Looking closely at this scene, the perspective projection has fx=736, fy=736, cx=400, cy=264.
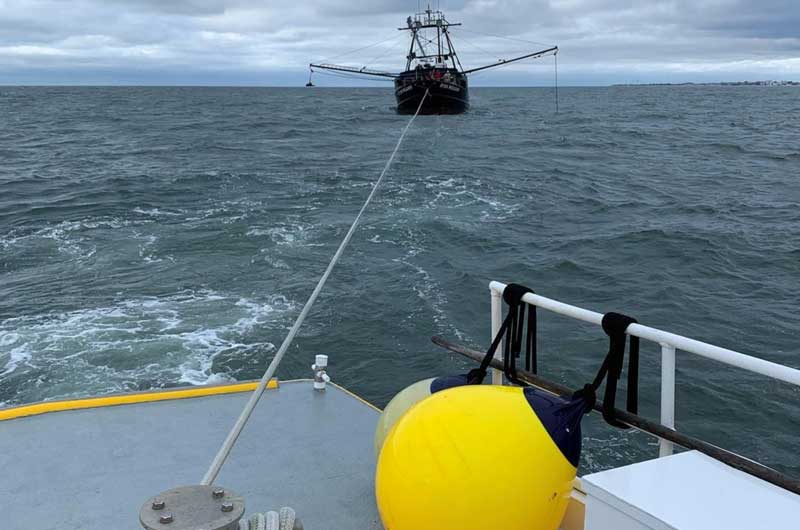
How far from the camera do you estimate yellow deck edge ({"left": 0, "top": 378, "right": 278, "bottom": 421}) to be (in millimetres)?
3959

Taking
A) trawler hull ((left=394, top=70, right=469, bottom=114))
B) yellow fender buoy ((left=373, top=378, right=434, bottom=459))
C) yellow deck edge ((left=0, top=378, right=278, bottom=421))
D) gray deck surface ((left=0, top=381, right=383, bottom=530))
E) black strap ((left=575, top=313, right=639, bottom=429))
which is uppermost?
trawler hull ((left=394, top=70, right=469, bottom=114))

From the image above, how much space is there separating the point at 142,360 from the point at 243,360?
102 cm

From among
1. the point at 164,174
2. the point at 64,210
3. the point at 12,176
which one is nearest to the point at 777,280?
the point at 64,210

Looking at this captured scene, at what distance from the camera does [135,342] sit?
8.03 metres

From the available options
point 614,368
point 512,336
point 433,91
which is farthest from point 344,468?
point 433,91

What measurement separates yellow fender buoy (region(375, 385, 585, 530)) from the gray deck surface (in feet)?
2.24

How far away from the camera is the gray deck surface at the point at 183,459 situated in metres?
3.07

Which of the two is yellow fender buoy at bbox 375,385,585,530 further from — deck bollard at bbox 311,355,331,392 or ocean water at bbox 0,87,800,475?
ocean water at bbox 0,87,800,475

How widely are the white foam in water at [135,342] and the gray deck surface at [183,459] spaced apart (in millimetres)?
3252

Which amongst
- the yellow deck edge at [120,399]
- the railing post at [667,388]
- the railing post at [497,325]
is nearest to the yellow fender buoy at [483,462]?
the railing post at [667,388]

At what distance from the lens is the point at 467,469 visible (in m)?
2.32

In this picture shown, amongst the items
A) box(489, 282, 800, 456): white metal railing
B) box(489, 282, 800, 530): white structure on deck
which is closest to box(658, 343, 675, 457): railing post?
box(489, 282, 800, 456): white metal railing

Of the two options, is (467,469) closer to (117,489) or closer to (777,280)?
(117,489)

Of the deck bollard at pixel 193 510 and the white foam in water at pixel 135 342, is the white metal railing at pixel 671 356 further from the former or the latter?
the white foam in water at pixel 135 342
